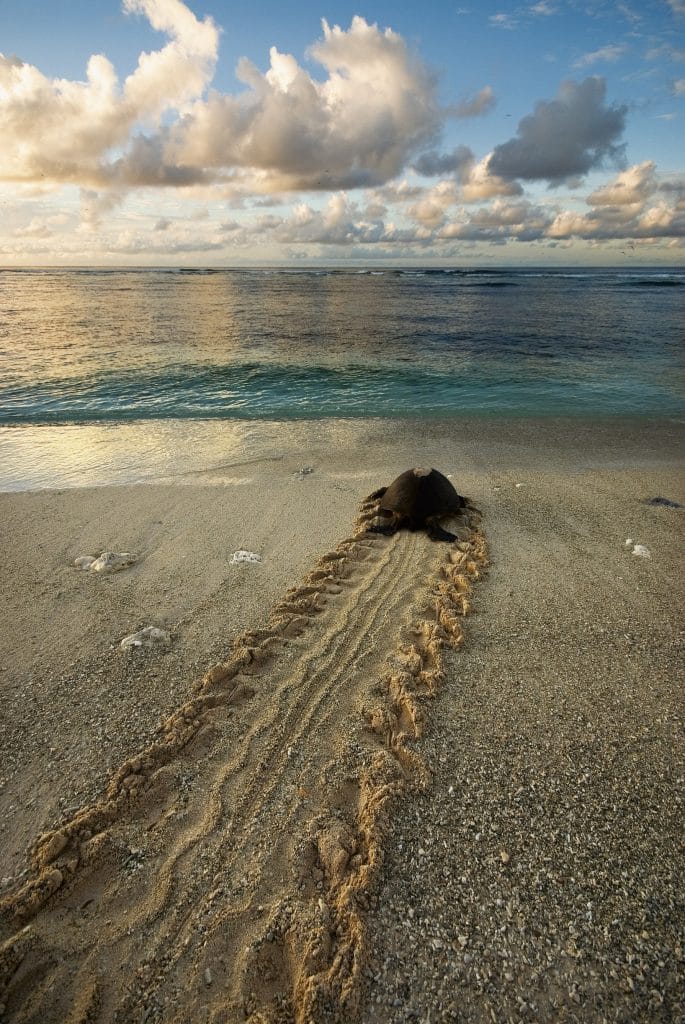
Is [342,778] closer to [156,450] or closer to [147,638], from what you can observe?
[147,638]

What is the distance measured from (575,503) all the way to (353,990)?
6661 mm

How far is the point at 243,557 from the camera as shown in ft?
19.9

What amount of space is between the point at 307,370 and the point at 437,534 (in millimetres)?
12802

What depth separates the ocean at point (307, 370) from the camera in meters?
13.0

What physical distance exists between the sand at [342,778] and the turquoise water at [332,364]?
8.02 m

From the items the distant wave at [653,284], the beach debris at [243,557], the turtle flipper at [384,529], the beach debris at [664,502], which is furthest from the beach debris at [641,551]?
the distant wave at [653,284]

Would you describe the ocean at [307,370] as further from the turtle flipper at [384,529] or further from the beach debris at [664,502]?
the beach debris at [664,502]

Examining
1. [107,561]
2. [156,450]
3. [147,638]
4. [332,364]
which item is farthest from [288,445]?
[332,364]

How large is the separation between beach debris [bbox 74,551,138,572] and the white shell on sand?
1152mm

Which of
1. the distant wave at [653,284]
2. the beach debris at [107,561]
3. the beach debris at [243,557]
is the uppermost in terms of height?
the beach debris at [107,561]

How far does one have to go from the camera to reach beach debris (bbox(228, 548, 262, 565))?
6.02 meters

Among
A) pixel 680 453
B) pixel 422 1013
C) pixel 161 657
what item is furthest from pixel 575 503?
pixel 422 1013

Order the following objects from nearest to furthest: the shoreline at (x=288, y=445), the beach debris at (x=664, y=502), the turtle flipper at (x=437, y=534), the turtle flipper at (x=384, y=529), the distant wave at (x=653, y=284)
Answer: the turtle flipper at (x=437, y=534), the turtle flipper at (x=384, y=529), the beach debris at (x=664, y=502), the shoreline at (x=288, y=445), the distant wave at (x=653, y=284)

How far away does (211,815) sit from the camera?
10.5 ft
